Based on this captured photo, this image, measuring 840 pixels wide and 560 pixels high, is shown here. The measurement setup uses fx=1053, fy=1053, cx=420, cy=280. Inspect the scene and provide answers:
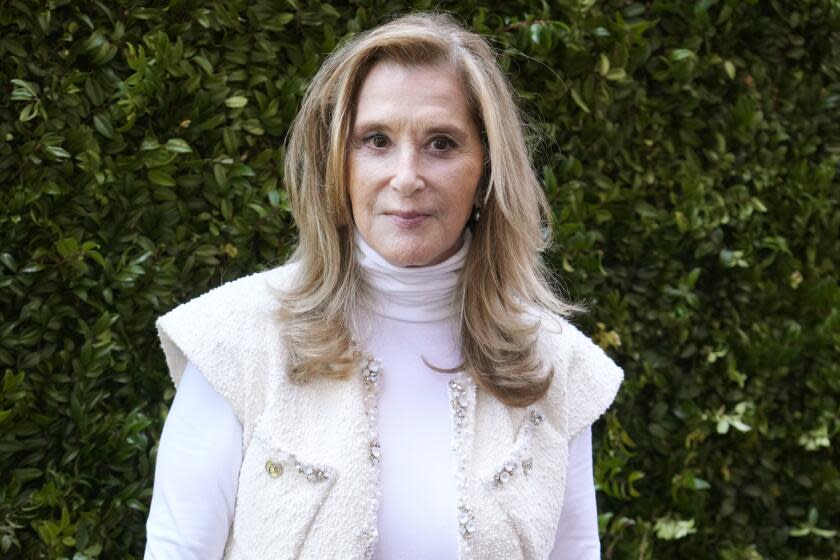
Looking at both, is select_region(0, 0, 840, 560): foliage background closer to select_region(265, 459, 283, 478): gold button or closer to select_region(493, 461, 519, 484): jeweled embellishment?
select_region(265, 459, 283, 478): gold button

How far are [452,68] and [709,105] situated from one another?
133cm

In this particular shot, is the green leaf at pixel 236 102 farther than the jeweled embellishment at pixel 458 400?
Yes

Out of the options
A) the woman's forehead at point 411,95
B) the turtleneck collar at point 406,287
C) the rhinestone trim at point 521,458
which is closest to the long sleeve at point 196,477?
the turtleneck collar at point 406,287

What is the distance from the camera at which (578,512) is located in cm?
205

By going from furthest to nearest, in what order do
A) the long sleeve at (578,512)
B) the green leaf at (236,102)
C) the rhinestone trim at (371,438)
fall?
1. the green leaf at (236,102)
2. the long sleeve at (578,512)
3. the rhinestone trim at (371,438)

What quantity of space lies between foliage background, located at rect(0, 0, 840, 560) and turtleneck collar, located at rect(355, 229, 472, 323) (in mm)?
513

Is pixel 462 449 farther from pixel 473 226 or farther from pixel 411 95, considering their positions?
pixel 411 95

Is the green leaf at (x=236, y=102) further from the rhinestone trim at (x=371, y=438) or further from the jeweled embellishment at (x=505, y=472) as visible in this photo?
the jeweled embellishment at (x=505, y=472)

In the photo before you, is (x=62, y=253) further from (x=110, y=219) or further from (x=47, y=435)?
(x=47, y=435)

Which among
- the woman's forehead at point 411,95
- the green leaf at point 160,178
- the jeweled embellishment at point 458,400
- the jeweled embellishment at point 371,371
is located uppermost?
the woman's forehead at point 411,95

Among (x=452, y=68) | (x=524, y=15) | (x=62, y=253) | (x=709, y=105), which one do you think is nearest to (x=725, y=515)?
(x=709, y=105)

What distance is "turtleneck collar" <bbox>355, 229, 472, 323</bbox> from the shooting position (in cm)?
194

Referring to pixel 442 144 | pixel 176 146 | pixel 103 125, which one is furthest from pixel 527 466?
pixel 103 125

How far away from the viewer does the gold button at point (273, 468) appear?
176 centimetres
